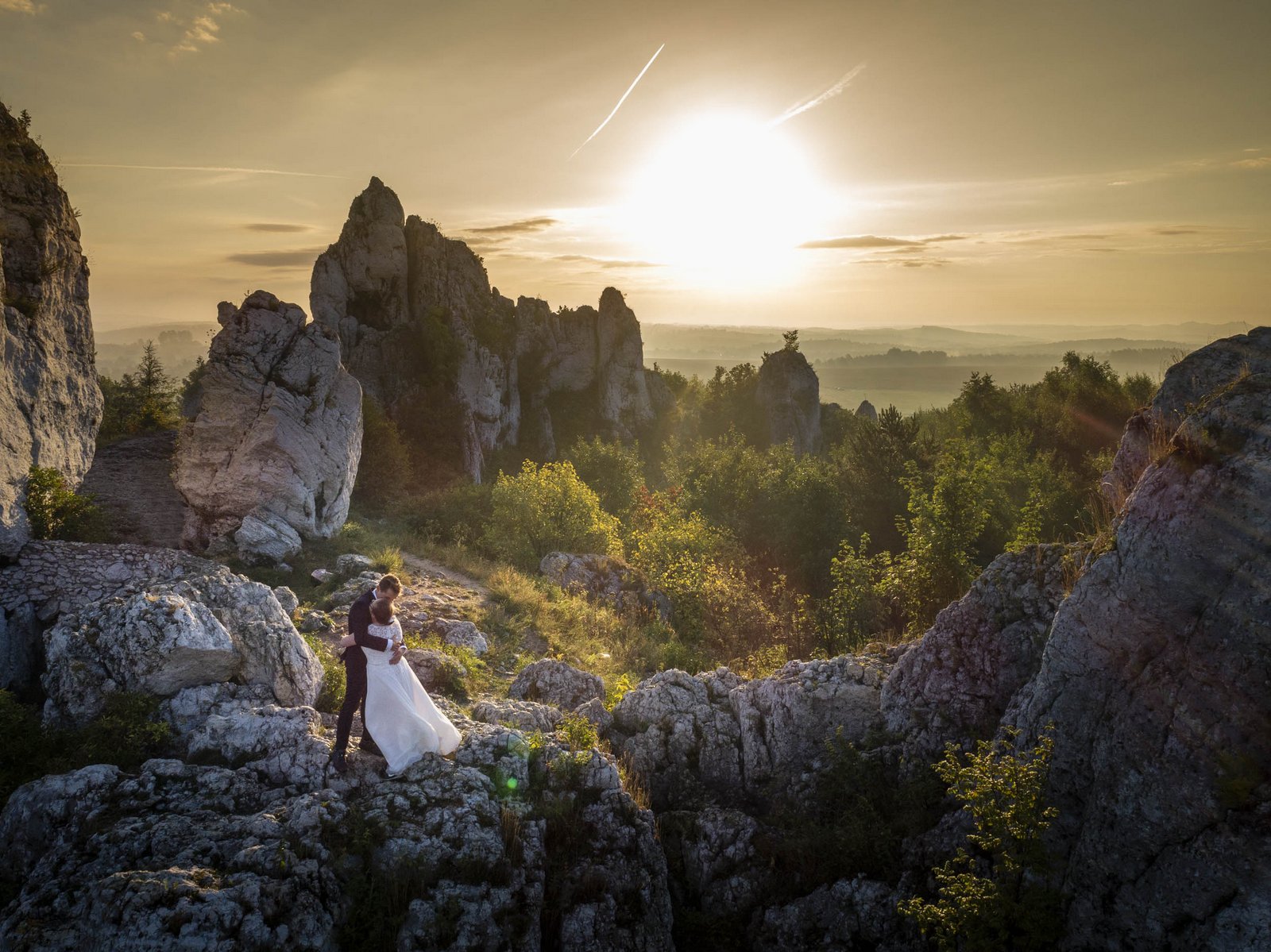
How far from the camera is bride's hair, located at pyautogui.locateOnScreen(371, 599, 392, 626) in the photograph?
25.8ft

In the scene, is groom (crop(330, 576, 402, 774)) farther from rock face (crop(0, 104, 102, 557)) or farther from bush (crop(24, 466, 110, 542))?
bush (crop(24, 466, 110, 542))

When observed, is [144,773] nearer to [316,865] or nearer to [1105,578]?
[316,865]

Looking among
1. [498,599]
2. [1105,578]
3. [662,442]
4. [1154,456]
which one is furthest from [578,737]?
[662,442]

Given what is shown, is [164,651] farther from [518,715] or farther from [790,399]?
[790,399]

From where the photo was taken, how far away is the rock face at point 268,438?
17.5 m

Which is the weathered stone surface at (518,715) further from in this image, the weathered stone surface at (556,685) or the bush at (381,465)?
the bush at (381,465)

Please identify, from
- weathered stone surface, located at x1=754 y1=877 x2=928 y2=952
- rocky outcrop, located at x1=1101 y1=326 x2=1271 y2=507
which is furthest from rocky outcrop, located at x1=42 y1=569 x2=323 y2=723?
rocky outcrop, located at x1=1101 y1=326 x2=1271 y2=507

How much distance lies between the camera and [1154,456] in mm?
7223

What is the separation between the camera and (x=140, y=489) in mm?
19719

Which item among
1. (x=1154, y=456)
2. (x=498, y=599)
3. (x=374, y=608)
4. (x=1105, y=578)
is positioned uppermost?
(x=1154, y=456)

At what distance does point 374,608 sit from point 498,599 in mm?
11318

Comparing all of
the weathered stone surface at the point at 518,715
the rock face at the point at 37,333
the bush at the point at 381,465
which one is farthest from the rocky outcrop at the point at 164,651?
the bush at the point at 381,465

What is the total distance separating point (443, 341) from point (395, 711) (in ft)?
132

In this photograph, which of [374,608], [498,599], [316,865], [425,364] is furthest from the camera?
[425,364]
